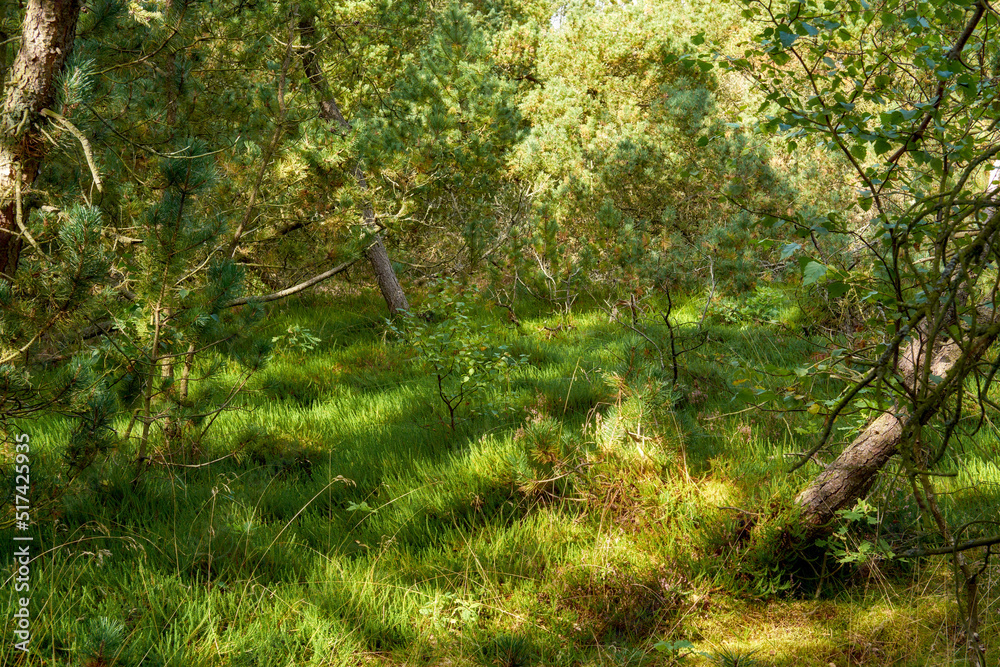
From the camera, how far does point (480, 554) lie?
301cm

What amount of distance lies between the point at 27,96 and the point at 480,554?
2.60 metres

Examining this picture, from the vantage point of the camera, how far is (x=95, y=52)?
2949mm

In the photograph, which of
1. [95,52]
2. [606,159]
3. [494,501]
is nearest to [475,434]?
[494,501]

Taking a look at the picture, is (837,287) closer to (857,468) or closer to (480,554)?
(857,468)

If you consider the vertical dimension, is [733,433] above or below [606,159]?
below

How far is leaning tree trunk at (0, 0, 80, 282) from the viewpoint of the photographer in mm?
2607

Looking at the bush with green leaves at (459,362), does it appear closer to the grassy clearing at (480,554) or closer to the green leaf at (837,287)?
the grassy clearing at (480,554)

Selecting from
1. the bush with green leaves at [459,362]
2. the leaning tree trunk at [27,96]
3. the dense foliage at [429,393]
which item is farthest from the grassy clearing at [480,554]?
the leaning tree trunk at [27,96]

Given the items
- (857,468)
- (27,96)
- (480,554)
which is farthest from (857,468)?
(27,96)

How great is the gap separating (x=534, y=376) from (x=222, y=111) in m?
3.21

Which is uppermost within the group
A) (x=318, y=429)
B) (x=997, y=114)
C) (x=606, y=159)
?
(x=606, y=159)

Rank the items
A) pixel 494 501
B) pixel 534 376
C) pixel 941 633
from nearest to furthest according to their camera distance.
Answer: pixel 941 633 < pixel 494 501 < pixel 534 376

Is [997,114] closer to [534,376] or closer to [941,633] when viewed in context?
[941,633]

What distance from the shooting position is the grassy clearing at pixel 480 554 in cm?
246
